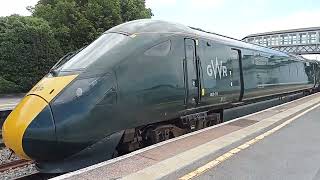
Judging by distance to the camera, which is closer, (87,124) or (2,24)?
(87,124)

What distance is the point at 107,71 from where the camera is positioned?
694 cm

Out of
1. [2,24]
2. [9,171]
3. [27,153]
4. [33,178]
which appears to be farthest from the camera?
[2,24]

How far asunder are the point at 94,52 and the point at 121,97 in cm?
105

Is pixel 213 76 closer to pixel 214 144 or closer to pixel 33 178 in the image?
pixel 214 144

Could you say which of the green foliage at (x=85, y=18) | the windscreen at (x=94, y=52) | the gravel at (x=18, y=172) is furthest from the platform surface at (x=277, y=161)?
the green foliage at (x=85, y=18)

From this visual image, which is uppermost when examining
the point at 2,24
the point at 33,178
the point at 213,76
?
the point at 2,24

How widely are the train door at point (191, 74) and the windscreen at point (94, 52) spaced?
167cm

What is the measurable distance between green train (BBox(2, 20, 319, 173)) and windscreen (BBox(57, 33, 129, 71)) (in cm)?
2

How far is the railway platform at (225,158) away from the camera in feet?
19.8

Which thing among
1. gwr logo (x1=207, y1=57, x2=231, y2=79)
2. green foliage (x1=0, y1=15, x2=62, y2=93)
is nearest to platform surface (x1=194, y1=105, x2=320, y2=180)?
gwr logo (x1=207, y1=57, x2=231, y2=79)

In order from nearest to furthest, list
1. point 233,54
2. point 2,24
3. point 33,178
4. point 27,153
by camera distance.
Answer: point 27,153
point 33,178
point 233,54
point 2,24

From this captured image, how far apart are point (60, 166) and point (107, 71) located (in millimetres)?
1724

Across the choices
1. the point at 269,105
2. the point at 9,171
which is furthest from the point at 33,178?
the point at 269,105

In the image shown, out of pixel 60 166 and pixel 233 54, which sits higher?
pixel 233 54
